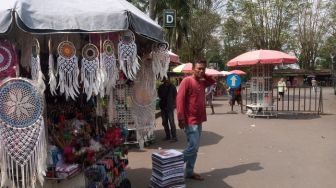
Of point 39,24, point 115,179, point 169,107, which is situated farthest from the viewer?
point 169,107

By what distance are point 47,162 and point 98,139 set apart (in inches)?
46.2

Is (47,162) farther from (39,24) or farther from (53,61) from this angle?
(39,24)

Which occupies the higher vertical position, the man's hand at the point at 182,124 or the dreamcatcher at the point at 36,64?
the dreamcatcher at the point at 36,64

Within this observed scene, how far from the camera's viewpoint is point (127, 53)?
4391 millimetres

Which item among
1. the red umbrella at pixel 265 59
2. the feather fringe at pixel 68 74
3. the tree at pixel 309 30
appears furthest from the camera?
the tree at pixel 309 30

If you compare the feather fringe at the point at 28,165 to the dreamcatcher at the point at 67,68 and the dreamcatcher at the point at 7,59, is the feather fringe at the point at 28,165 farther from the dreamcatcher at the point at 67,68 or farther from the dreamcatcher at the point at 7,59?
the dreamcatcher at the point at 7,59

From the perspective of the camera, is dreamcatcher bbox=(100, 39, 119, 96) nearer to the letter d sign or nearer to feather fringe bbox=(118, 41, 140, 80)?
feather fringe bbox=(118, 41, 140, 80)

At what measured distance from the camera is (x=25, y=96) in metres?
3.89

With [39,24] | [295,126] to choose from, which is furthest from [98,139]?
[295,126]

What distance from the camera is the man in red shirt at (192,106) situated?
6.04 m

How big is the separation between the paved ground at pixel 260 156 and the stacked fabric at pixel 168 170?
0.46 meters

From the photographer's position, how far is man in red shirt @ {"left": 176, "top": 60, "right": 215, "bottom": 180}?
19.8 ft

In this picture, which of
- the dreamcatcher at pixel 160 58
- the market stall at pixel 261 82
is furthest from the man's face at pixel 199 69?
the market stall at pixel 261 82

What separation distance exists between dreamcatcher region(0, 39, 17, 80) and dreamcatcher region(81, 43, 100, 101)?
72cm
